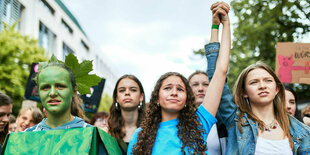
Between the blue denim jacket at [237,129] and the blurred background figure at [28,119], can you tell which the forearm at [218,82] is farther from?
the blurred background figure at [28,119]

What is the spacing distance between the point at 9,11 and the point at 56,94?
59.2 ft

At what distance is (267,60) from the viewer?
14867mm

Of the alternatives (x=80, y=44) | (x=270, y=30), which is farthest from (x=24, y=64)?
(x=80, y=44)

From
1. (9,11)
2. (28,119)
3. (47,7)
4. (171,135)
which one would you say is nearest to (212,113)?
(171,135)

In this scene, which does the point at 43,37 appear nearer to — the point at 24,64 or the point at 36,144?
the point at 24,64

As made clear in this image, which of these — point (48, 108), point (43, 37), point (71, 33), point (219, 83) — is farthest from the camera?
point (71, 33)

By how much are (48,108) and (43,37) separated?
25.1 m

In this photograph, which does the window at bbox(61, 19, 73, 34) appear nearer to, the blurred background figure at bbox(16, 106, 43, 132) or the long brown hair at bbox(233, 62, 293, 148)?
the blurred background figure at bbox(16, 106, 43, 132)

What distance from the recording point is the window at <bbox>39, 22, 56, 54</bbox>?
83.9 feet

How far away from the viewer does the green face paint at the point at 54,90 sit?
2.54 meters

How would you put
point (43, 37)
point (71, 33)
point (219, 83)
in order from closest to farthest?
point (219, 83) < point (43, 37) < point (71, 33)

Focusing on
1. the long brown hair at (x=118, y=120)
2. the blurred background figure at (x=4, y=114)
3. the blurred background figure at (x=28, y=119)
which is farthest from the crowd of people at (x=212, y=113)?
the blurred background figure at (x=28, y=119)

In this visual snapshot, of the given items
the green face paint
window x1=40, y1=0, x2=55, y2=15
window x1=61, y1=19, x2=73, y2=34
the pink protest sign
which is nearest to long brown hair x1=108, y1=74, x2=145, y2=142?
the green face paint

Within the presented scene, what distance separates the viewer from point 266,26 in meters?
12.4
